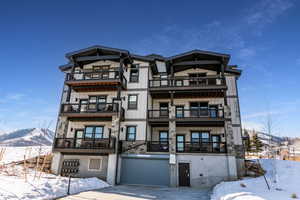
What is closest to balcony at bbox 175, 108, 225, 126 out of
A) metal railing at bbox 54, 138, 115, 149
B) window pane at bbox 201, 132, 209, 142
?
window pane at bbox 201, 132, 209, 142

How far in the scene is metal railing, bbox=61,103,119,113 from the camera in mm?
16859

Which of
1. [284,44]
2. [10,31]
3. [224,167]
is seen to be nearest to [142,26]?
[10,31]

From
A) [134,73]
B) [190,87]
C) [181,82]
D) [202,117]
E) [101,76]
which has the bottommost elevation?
[202,117]

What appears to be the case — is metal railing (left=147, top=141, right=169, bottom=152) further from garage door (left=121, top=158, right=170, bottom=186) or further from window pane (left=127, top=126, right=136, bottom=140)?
window pane (left=127, top=126, right=136, bottom=140)

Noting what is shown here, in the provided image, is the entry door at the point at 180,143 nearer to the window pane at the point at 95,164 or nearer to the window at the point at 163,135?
the window at the point at 163,135

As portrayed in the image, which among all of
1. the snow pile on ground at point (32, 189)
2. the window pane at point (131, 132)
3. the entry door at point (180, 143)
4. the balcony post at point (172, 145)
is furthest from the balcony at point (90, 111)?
the snow pile on ground at point (32, 189)

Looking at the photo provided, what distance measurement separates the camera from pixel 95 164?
16.3 m

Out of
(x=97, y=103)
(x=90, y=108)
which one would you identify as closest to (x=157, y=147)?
(x=97, y=103)

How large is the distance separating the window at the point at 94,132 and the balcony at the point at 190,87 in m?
6.46

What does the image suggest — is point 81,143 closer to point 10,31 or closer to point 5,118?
point 5,118

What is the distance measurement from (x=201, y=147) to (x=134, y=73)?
32.9ft

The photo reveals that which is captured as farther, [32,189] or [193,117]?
[193,117]

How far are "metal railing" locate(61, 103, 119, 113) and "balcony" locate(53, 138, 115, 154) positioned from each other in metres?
2.63

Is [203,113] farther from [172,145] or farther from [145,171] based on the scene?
[145,171]
